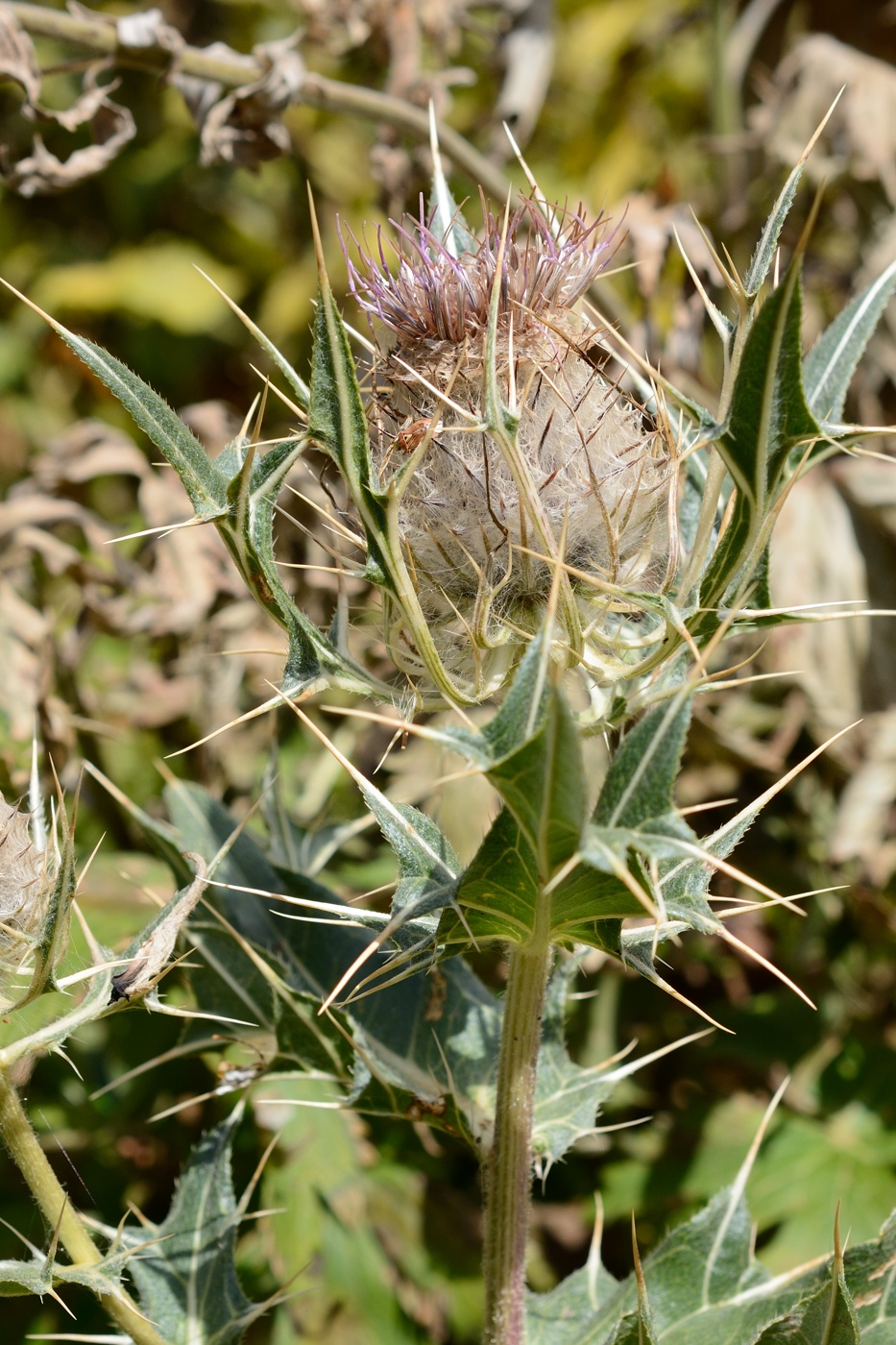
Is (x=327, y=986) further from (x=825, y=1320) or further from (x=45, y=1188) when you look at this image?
(x=825, y=1320)

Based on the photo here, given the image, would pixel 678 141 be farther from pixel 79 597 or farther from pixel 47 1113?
pixel 47 1113

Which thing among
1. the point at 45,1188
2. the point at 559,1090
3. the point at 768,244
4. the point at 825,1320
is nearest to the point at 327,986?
the point at 559,1090

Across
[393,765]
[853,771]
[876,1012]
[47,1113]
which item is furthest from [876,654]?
[47,1113]

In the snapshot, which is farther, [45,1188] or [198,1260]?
[198,1260]

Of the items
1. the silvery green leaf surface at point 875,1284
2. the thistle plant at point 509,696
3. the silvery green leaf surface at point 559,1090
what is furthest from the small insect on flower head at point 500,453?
the silvery green leaf surface at point 875,1284

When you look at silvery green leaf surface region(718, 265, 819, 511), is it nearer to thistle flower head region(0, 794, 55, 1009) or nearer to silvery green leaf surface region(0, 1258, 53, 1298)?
thistle flower head region(0, 794, 55, 1009)

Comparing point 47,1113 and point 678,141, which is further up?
point 678,141
